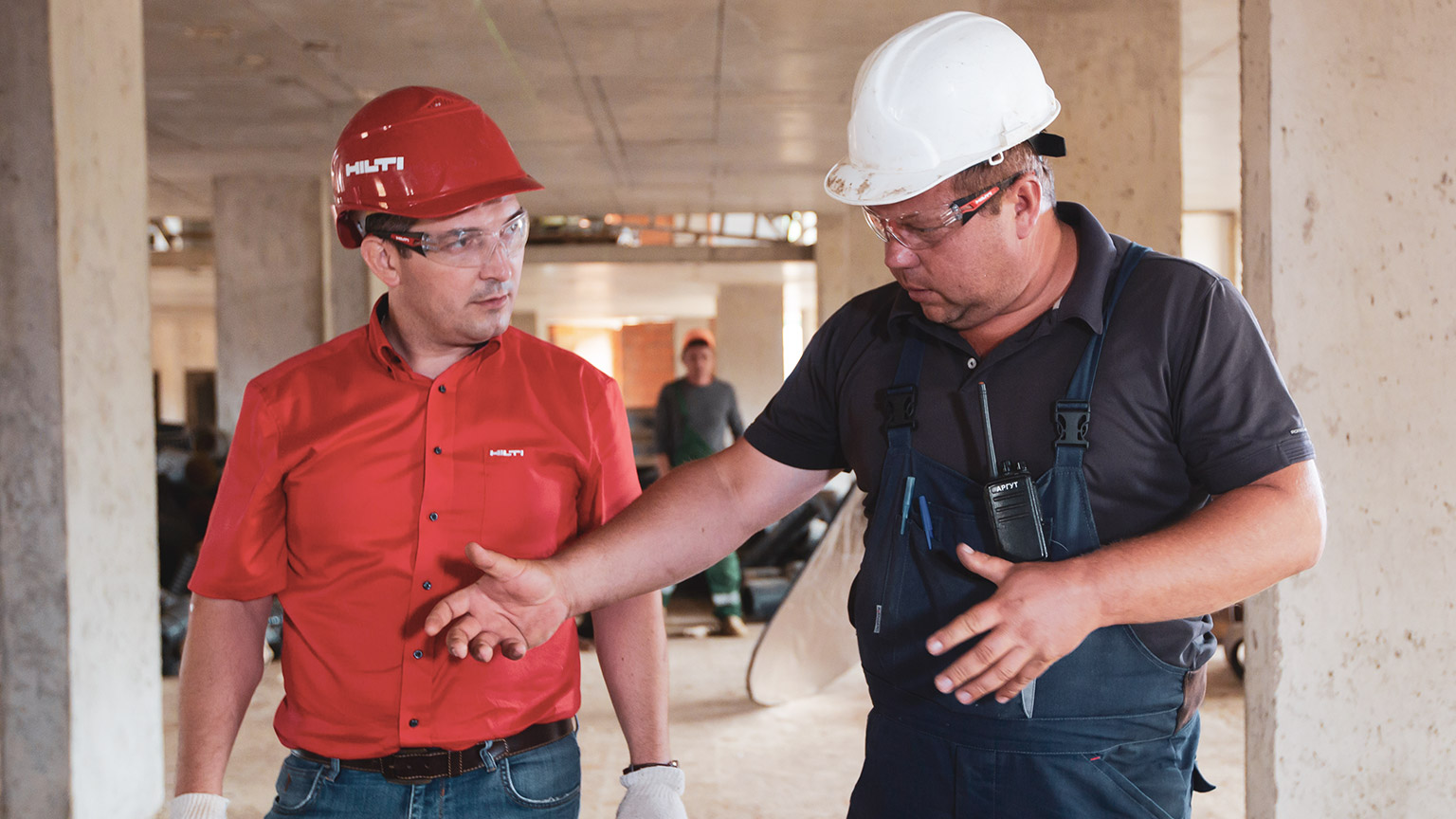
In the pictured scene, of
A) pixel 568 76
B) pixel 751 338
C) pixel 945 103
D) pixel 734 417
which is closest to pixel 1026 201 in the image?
pixel 945 103

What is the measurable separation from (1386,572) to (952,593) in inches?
72.6

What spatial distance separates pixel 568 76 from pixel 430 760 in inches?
278

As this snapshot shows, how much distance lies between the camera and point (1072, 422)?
5.14ft

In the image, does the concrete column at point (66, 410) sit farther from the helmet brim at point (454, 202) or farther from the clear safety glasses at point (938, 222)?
the clear safety glasses at point (938, 222)

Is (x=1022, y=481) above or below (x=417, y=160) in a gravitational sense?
below

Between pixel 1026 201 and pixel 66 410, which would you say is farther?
pixel 66 410

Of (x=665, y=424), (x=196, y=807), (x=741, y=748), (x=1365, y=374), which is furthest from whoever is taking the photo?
(x=665, y=424)

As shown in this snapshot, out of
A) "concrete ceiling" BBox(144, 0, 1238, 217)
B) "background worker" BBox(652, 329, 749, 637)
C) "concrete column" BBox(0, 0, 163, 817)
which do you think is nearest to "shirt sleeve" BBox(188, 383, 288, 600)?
"concrete column" BBox(0, 0, 163, 817)

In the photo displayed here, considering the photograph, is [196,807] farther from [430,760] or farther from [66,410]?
[66,410]

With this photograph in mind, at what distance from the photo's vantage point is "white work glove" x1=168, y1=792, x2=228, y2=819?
1818 millimetres

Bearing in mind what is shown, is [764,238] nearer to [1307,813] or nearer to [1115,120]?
[1115,120]

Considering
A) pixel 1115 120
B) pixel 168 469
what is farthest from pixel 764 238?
pixel 1115 120

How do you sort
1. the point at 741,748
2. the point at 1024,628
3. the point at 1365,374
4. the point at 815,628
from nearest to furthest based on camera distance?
the point at 1024,628 → the point at 1365,374 → the point at 741,748 → the point at 815,628

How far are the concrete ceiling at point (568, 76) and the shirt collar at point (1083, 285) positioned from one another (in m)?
5.25
